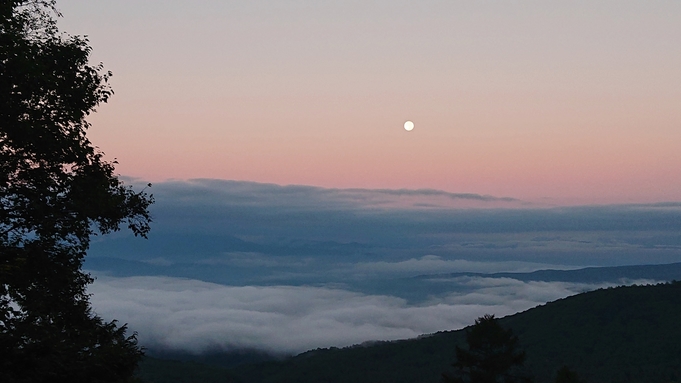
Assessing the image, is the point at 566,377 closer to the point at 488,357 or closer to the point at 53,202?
the point at 488,357

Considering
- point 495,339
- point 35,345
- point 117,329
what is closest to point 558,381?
point 495,339

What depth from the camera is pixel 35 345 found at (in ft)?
39.8

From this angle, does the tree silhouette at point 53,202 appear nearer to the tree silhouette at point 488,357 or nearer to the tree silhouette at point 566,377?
the tree silhouette at point 488,357

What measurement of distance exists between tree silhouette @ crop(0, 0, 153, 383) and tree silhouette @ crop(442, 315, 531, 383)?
4132 centimetres

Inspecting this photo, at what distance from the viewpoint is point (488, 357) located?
5478 cm

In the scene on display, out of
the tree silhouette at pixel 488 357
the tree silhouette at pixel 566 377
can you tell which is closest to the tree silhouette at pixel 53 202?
the tree silhouette at pixel 488 357

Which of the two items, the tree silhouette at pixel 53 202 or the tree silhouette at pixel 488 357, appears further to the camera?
the tree silhouette at pixel 488 357

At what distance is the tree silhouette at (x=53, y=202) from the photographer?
Answer: 1347 cm

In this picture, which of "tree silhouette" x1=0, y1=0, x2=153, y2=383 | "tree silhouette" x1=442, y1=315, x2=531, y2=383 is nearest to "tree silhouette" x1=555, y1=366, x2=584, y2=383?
"tree silhouette" x1=442, y1=315, x2=531, y2=383

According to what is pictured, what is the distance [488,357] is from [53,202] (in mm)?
44863

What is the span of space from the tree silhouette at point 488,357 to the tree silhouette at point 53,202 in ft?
136

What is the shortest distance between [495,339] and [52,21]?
151 ft

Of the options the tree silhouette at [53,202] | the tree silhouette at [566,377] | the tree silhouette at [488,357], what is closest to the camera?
the tree silhouette at [53,202]

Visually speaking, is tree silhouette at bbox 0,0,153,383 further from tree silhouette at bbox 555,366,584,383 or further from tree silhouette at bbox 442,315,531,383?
tree silhouette at bbox 555,366,584,383
